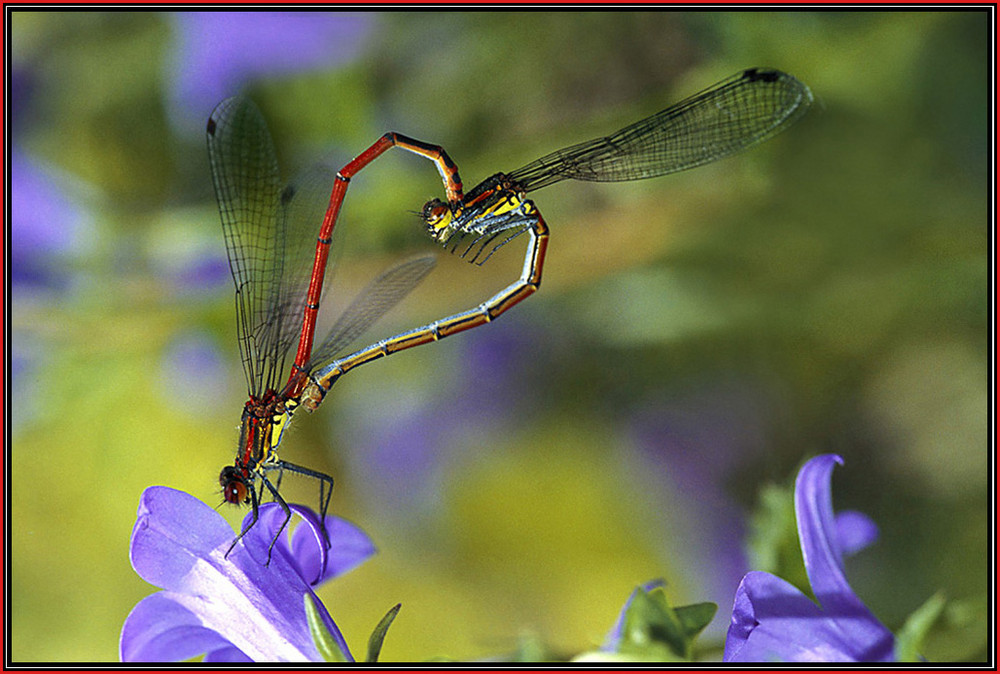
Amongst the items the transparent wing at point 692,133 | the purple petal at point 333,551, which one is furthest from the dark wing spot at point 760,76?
the purple petal at point 333,551

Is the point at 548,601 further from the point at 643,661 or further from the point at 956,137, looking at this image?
the point at 956,137

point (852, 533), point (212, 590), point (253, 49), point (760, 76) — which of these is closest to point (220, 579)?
point (212, 590)

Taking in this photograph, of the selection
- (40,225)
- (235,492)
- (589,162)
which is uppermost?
(40,225)

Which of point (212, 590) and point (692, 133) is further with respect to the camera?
point (692, 133)

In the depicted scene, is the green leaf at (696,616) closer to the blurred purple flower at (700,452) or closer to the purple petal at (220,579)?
the purple petal at (220,579)

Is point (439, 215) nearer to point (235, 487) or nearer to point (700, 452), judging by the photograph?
point (235, 487)

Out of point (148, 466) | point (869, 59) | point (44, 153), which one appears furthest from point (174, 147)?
point (869, 59)

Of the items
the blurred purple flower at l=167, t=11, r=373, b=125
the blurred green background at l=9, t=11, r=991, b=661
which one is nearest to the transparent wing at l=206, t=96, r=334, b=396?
the blurred green background at l=9, t=11, r=991, b=661

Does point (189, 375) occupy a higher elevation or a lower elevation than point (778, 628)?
higher
